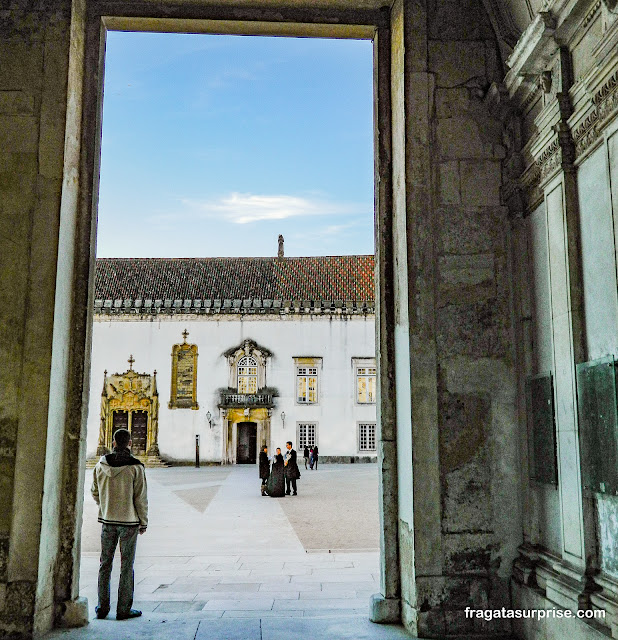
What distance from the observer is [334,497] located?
1711 centimetres

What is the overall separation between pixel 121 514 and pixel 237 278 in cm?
3185

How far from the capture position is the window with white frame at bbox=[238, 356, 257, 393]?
113 ft

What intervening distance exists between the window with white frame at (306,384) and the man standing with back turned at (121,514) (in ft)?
94.6

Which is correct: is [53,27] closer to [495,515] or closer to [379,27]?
[379,27]

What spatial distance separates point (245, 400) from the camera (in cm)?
3381

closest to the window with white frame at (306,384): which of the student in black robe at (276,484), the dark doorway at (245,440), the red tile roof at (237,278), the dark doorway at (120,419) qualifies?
the dark doorway at (245,440)

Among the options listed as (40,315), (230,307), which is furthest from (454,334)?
(230,307)

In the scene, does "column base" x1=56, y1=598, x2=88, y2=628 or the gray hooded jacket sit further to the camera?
the gray hooded jacket

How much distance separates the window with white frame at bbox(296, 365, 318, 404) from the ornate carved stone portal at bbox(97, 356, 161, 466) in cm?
703

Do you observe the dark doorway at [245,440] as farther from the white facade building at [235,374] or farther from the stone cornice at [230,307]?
the stone cornice at [230,307]

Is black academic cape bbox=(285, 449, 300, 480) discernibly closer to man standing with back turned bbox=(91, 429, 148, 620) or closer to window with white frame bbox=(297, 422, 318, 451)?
man standing with back turned bbox=(91, 429, 148, 620)

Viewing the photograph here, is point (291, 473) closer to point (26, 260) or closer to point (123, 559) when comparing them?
point (123, 559)

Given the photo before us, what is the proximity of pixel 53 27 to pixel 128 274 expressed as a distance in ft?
108
